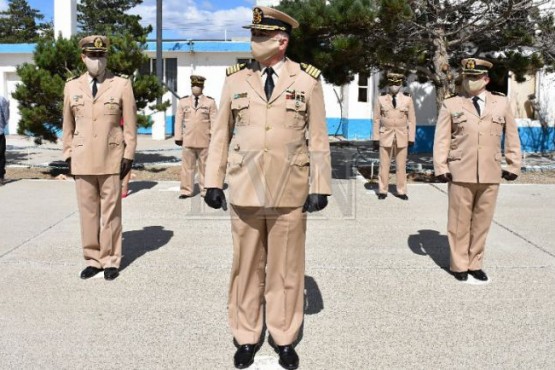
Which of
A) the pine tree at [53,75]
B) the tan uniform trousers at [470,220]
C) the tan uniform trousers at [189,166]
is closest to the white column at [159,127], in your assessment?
the pine tree at [53,75]

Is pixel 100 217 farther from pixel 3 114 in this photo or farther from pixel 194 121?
pixel 3 114

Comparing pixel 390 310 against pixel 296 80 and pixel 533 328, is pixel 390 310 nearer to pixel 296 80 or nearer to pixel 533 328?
pixel 533 328

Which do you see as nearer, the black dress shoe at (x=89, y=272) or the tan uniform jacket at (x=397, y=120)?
the black dress shoe at (x=89, y=272)

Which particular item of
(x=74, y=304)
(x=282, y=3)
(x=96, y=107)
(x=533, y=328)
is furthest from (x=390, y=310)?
(x=282, y=3)

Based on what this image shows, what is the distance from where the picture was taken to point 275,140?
3.62 metres

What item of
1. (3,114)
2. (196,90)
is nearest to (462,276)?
(196,90)

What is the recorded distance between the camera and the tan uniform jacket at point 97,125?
5227mm

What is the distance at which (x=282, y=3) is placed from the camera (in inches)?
412

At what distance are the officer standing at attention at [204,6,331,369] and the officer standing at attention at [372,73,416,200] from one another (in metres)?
6.27

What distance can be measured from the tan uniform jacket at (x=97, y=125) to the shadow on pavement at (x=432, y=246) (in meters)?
3.05

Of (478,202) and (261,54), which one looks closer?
(261,54)

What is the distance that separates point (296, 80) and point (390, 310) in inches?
76.3

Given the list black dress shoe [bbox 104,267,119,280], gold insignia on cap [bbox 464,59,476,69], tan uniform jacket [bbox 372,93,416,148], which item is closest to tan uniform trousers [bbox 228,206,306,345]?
Answer: black dress shoe [bbox 104,267,119,280]

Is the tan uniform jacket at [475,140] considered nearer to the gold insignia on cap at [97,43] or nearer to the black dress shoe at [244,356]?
the black dress shoe at [244,356]
